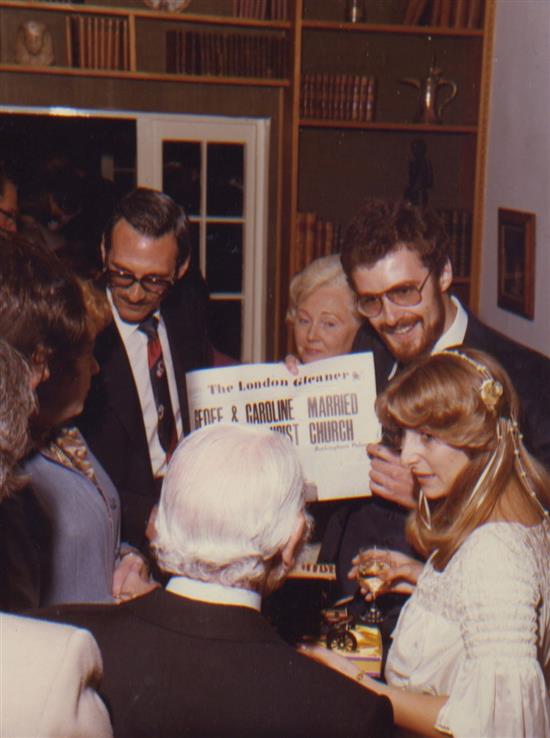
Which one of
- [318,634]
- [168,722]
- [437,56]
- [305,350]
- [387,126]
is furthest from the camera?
[437,56]

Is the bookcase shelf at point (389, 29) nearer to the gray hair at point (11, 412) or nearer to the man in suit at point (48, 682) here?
the gray hair at point (11, 412)

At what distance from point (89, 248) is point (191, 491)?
4413 mm

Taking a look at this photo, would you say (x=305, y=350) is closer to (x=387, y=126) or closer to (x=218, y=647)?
(x=218, y=647)

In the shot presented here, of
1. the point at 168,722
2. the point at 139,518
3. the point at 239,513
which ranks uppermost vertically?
the point at 239,513

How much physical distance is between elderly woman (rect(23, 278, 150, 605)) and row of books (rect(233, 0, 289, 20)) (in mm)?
4209

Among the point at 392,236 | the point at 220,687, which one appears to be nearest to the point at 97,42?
the point at 392,236

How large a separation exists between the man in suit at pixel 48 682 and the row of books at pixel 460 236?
4.95 meters

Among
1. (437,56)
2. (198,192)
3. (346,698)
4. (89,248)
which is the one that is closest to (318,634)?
(346,698)

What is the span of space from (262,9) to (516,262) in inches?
97.0

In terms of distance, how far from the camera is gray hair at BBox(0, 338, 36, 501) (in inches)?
48.3

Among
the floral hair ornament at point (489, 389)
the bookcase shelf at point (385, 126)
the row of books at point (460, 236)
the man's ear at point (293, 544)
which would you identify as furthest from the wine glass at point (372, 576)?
the bookcase shelf at point (385, 126)

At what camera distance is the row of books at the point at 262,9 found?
5.55 meters

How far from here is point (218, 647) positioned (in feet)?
4.17

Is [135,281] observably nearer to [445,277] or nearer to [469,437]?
[445,277]
